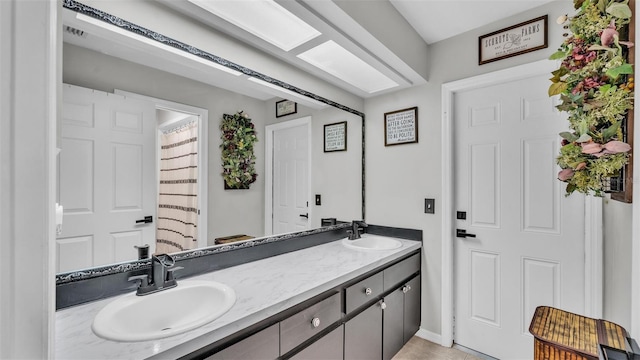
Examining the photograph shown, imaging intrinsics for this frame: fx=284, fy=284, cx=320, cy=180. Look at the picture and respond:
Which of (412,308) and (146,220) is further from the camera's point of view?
(412,308)

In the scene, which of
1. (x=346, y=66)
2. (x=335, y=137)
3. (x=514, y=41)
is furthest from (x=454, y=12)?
(x=335, y=137)

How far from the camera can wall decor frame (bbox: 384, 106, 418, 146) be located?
2383 millimetres

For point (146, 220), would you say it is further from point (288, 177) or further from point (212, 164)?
point (288, 177)

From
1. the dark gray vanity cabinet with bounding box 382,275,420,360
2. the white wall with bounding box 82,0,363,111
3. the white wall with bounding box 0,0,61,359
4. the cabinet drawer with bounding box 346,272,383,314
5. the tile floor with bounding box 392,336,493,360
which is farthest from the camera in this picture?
the tile floor with bounding box 392,336,493,360

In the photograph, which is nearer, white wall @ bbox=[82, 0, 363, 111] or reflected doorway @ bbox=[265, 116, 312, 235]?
white wall @ bbox=[82, 0, 363, 111]

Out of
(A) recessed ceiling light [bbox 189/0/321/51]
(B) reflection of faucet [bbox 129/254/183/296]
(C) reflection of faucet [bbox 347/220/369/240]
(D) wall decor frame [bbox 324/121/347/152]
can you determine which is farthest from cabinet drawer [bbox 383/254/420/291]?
(A) recessed ceiling light [bbox 189/0/321/51]

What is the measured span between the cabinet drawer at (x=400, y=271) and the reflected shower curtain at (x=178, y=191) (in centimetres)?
124

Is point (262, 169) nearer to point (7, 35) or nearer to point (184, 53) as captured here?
point (184, 53)

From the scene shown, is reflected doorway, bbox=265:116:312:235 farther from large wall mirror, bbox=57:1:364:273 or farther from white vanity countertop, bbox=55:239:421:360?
white vanity countertop, bbox=55:239:421:360

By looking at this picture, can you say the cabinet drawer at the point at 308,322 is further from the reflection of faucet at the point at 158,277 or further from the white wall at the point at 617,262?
the white wall at the point at 617,262

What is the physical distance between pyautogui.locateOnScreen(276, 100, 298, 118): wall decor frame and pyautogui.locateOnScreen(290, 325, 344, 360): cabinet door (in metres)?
1.32

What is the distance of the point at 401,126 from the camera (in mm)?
2453

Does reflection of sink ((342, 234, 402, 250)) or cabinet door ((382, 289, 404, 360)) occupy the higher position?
reflection of sink ((342, 234, 402, 250))

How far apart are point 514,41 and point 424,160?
3.28 ft
